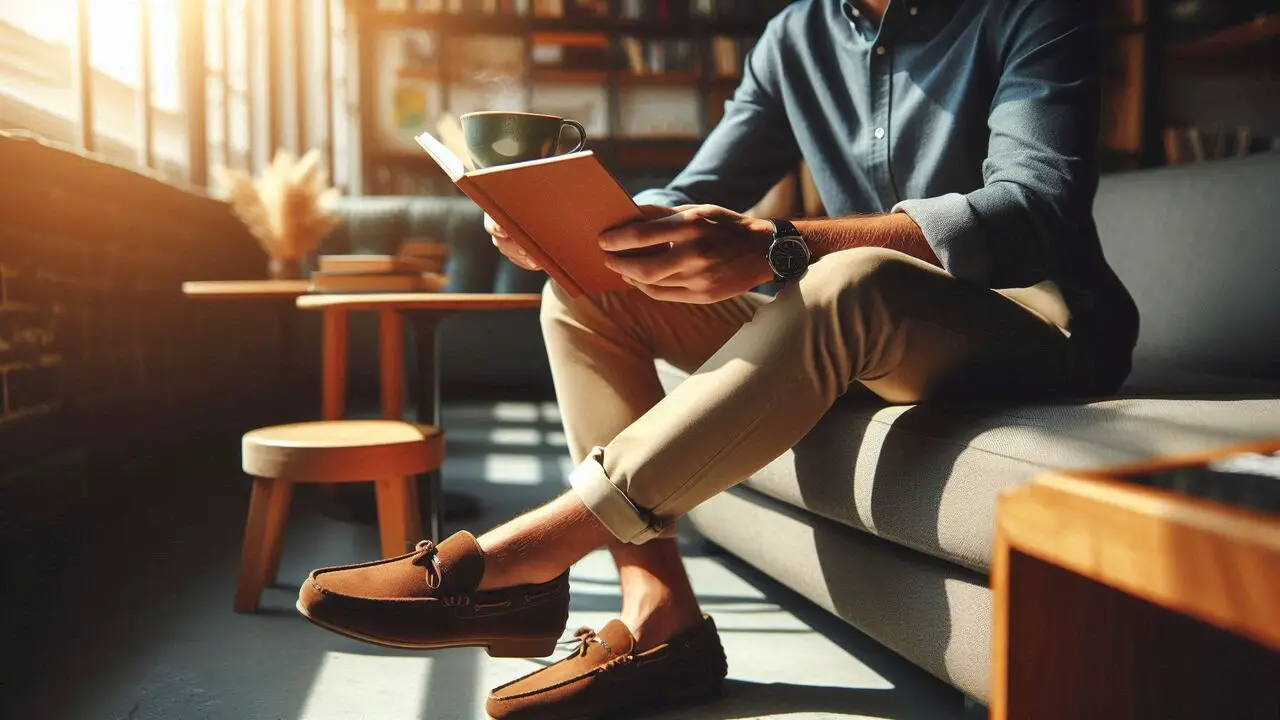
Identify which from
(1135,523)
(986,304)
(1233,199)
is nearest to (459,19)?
(1233,199)

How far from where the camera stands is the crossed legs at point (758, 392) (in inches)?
35.4

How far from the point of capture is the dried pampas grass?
192 cm

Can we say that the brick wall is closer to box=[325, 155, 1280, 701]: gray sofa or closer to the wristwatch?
box=[325, 155, 1280, 701]: gray sofa

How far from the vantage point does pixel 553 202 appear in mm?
917

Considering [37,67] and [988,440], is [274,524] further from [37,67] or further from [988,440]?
[37,67]

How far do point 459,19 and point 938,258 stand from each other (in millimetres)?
5080

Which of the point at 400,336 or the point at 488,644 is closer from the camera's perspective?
the point at 488,644

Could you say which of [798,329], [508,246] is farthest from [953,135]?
[508,246]

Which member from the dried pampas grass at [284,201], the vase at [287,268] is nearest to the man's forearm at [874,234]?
the dried pampas grass at [284,201]

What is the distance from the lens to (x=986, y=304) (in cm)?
101

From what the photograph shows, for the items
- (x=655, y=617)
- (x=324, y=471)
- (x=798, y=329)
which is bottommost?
(x=655, y=617)

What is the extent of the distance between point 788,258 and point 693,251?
11 cm

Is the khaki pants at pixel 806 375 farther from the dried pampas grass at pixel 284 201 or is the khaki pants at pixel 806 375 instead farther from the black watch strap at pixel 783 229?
the dried pampas grass at pixel 284 201

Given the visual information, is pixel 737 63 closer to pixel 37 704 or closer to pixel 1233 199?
pixel 1233 199
